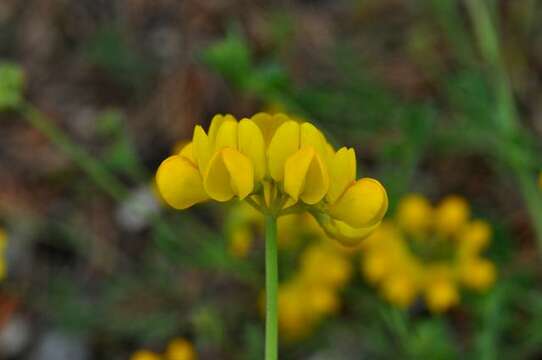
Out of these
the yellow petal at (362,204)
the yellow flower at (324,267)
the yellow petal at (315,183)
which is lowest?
the yellow flower at (324,267)

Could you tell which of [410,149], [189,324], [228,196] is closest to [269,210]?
[228,196]

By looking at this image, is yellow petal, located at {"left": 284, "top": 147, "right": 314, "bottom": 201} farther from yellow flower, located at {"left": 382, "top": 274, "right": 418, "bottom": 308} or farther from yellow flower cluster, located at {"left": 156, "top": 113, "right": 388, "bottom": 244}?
yellow flower, located at {"left": 382, "top": 274, "right": 418, "bottom": 308}

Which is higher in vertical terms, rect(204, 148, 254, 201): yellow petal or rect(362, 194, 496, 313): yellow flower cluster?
rect(204, 148, 254, 201): yellow petal

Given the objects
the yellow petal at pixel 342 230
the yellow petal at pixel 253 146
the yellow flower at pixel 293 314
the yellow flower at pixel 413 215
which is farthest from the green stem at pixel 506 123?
the yellow petal at pixel 253 146

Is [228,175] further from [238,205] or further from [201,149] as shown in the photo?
[238,205]

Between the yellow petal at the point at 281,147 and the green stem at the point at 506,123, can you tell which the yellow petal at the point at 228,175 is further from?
the green stem at the point at 506,123

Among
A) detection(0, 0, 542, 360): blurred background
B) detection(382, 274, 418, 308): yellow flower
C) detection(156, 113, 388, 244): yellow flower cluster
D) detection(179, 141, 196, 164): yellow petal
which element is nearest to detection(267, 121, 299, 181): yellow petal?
detection(156, 113, 388, 244): yellow flower cluster

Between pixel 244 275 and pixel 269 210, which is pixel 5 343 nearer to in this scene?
pixel 244 275
